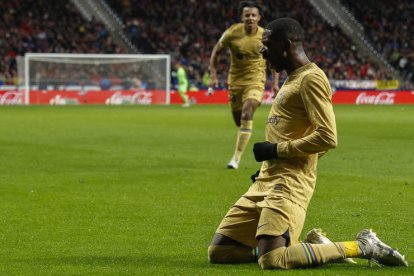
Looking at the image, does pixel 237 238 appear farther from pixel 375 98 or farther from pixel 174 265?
pixel 375 98

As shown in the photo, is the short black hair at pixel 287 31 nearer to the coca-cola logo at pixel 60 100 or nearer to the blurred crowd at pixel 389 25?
the coca-cola logo at pixel 60 100

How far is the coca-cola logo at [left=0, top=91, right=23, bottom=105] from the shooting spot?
4691 centimetres

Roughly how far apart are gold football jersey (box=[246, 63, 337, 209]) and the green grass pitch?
61cm

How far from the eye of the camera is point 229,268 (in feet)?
24.1

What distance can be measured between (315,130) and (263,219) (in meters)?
0.73

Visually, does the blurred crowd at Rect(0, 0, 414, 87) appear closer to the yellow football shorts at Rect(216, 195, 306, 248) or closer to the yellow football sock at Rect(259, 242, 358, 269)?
the yellow football shorts at Rect(216, 195, 306, 248)

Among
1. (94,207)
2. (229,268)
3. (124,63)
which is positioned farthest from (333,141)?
(124,63)

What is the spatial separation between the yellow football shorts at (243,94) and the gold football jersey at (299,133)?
886 centimetres

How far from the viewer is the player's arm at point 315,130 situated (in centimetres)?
711

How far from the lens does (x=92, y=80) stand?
47.4 meters

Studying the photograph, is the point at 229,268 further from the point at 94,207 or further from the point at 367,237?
the point at 94,207

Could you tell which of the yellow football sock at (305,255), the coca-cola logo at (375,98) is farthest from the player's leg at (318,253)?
the coca-cola logo at (375,98)

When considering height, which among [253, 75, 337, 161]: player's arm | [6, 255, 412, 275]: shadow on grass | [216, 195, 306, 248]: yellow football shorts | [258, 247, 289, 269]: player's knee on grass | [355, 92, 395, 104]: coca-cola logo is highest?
[253, 75, 337, 161]: player's arm

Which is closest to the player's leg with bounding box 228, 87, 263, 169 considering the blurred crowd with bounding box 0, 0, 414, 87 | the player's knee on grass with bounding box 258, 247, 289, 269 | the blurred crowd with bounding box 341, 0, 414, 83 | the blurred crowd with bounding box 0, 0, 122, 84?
the player's knee on grass with bounding box 258, 247, 289, 269
